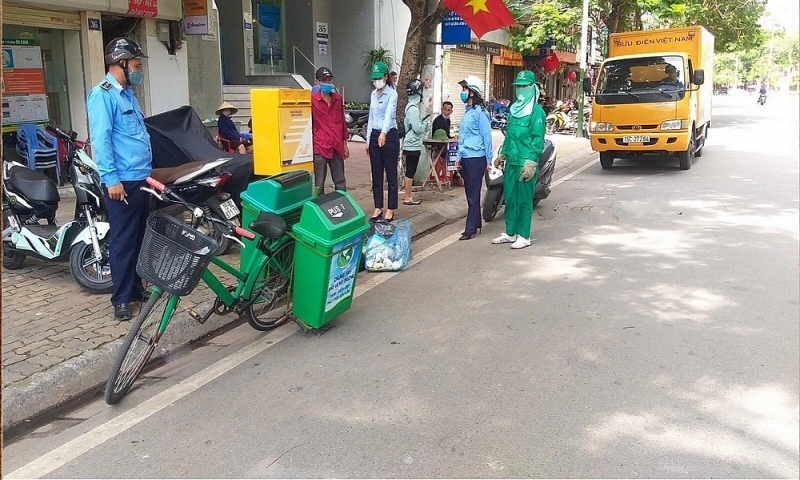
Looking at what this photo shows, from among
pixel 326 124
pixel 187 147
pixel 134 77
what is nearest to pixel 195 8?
pixel 326 124

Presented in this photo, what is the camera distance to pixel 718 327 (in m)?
4.58

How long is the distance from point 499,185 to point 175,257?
16.6ft

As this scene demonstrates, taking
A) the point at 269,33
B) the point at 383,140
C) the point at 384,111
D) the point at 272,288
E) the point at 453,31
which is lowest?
the point at 272,288

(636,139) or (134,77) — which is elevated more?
(134,77)

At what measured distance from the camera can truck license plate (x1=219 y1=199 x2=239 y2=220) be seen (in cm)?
521

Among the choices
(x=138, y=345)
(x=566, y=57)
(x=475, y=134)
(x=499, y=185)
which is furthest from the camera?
(x=566, y=57)

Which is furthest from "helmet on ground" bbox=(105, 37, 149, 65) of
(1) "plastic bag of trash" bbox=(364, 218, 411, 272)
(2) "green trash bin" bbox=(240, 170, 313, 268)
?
(1) "plastic bag of trash" bbox=(364, 218, 411, 272)

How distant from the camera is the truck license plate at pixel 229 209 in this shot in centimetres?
521

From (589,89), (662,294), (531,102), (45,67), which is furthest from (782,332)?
(589,89)

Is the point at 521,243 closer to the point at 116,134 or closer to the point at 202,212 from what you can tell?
the point at 202,212

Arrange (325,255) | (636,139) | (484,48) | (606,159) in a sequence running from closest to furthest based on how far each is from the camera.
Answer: (325,255)
(636,139)
(606,159)
(484,48)

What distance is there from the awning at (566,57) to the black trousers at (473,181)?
75.5 ft

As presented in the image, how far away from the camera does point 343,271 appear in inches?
172

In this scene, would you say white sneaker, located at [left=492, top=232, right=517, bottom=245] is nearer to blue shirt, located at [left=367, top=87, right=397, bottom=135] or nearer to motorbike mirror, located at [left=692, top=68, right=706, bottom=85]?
blue shirt, located at [left=367, top=87, right=397, bottom=135]
